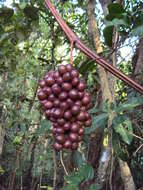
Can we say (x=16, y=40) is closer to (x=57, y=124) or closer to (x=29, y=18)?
(x=29, y=18)

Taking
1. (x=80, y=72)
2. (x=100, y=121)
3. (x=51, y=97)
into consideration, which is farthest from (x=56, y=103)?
(x=100, y=121)

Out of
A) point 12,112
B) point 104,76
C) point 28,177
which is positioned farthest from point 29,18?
point 28,177

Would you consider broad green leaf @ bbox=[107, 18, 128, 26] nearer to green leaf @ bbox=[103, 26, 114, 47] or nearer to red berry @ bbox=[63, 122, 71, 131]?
green leaf @ bbox=[103, 26, 114, 47]

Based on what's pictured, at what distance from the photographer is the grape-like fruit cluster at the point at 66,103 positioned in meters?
0.62

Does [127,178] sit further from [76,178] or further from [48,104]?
[48,104]

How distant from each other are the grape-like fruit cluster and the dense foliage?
149mm

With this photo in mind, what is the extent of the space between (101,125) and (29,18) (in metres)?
0.72

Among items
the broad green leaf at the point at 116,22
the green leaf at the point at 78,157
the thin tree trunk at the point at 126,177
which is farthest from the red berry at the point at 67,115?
the thin tree trunk at the point at 126,177

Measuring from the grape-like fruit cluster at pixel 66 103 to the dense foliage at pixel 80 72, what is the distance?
149mm

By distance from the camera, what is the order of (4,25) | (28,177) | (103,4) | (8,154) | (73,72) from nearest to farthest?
(73,72)
(4,25)
(103,4)
(28,177)
(8,154)

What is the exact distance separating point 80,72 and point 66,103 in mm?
203

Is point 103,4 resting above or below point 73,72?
above

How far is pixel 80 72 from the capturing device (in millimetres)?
817

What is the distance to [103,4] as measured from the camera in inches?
68.3
